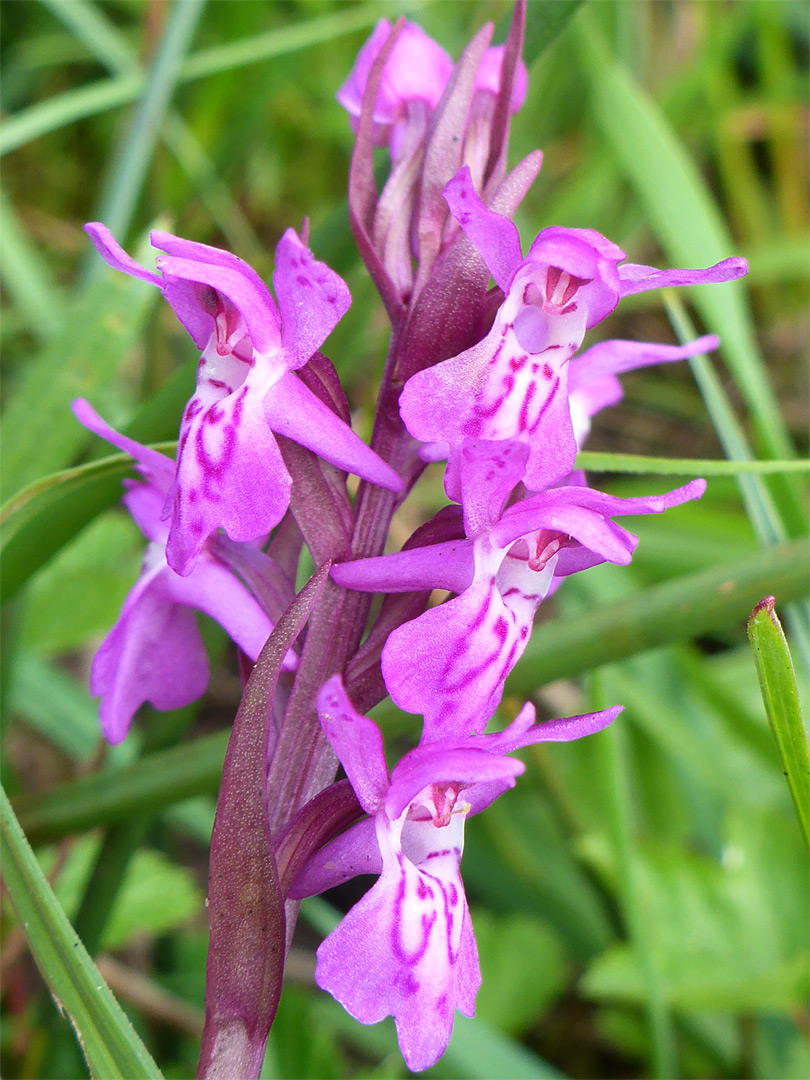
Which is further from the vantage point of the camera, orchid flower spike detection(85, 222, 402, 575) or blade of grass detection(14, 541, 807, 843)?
blade of grass detection(14, 541, 807, 843)

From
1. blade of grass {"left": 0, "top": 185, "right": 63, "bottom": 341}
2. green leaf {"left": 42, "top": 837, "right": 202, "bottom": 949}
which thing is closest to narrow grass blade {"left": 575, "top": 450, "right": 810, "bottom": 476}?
green leaf {"left": 42, "top": 837, "right": 202, "bottom": 949}

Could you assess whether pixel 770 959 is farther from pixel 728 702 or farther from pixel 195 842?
pixel 195 842

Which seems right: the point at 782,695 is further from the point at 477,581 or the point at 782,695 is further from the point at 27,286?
the point at 27,286

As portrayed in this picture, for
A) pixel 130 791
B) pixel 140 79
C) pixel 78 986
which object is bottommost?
pixel 78 986

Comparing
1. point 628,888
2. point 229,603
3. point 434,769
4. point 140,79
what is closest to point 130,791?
point 229,603

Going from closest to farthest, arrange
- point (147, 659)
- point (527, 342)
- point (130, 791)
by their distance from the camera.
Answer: point (527, 342) < point (147, 659) < point (130, 791)

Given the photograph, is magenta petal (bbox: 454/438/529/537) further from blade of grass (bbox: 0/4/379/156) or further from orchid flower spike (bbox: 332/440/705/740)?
blade of grass (bbox: 0/4/379/156)

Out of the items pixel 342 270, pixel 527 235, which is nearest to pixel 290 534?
pixel 342 270
